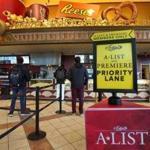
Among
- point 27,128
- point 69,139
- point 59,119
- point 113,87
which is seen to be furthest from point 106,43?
point 59,119

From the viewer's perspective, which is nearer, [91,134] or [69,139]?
[91,134]

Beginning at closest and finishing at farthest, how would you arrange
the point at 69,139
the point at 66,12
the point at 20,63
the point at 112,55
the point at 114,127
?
the point at 114,127
the point at 112,55
the point at 69,139
the point at 20,63
the point at 66,12

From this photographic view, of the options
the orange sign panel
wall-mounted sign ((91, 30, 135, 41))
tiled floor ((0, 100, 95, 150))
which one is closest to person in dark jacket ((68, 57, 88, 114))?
tiled floor ((0, 100, 95, 150))

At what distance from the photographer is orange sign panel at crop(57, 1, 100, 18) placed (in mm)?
12539

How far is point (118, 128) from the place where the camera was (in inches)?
111

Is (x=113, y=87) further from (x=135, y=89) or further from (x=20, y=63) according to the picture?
(x=20, y=63)

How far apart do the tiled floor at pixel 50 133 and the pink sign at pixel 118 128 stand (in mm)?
1541

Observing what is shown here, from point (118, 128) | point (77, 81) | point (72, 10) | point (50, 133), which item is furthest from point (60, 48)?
point (118, 128)

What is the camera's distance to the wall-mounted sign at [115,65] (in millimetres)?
2926

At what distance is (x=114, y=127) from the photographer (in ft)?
9.31

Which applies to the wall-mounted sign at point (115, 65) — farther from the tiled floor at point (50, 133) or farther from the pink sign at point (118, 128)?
the tiled floor at point (50, 133)

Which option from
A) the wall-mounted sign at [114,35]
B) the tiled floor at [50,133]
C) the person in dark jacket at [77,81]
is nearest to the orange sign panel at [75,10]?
the person in dark jacket at [77,81]

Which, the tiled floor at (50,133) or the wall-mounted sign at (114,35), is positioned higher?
the wall-mounted sign at (114,35)

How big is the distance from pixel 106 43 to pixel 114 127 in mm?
942
